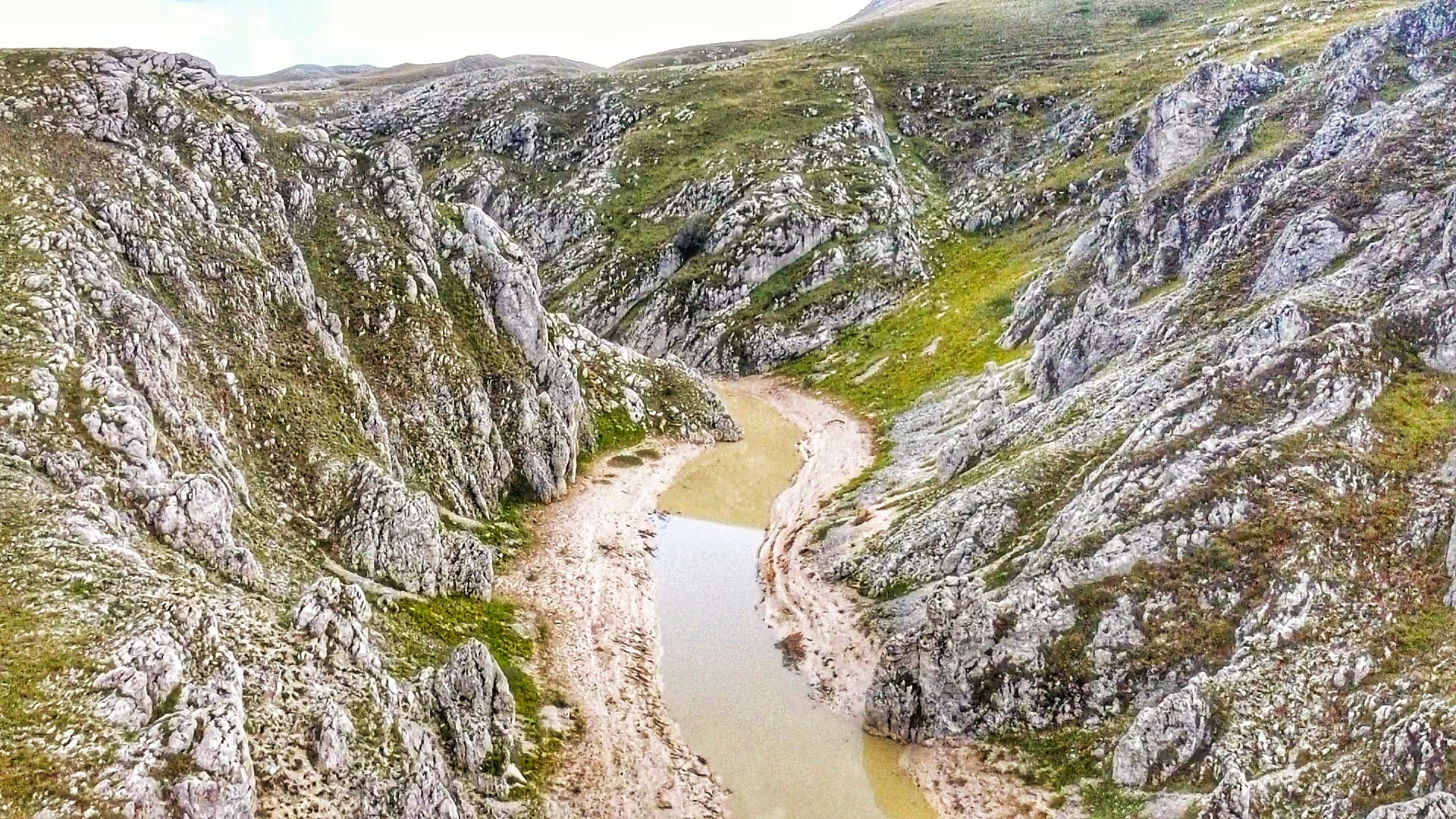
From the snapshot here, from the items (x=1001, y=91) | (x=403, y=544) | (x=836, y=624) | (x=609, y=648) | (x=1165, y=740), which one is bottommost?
(x=836, y=624)

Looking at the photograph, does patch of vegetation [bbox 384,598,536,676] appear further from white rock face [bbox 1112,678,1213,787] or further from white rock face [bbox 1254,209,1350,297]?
white rock face [bbox 1254,209,1350,297]

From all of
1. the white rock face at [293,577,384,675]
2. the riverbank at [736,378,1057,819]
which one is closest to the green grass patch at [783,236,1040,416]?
the riverbank at [736,378,1057,819]

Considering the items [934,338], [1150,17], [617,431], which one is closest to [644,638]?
[617,431]

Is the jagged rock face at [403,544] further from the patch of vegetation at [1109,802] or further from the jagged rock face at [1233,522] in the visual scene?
the patch of vegetation at [1109,802]

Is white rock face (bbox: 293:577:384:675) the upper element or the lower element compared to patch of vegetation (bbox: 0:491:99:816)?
lower

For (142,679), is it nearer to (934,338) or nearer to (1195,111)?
(934,338)

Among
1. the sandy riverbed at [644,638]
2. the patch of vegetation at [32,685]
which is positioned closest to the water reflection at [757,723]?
the sandy riverbed at [644,638]

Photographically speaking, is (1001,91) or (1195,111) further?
(1001,91)
